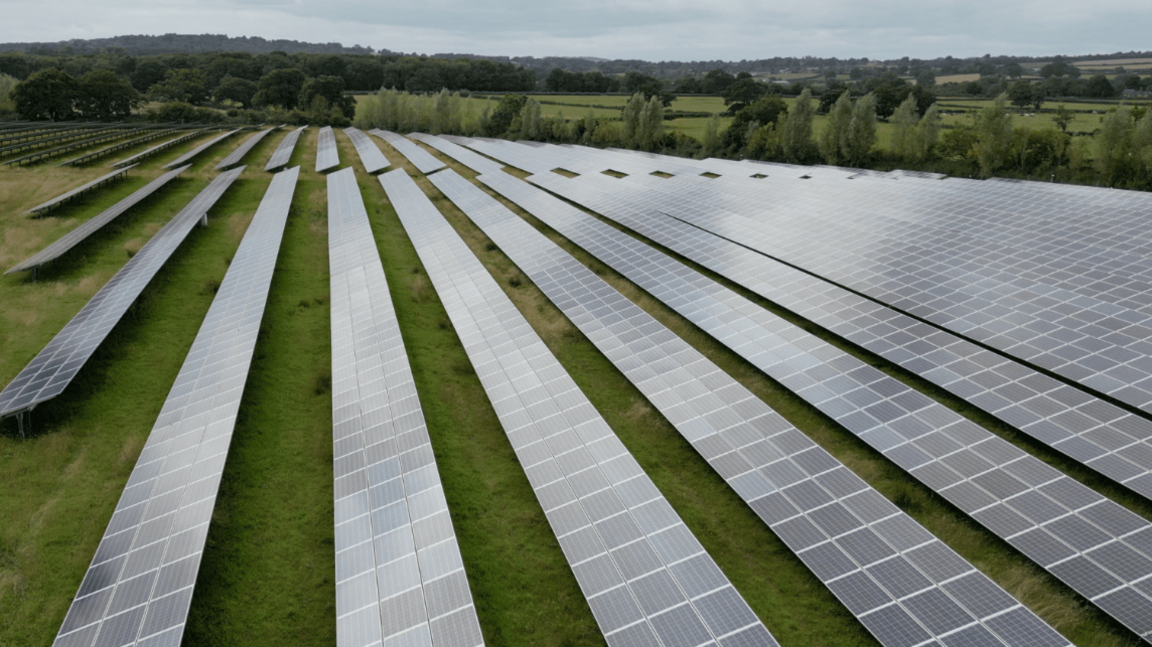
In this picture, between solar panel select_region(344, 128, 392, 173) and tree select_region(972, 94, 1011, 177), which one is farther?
solar panel select_region(344, 128, 392, 173)

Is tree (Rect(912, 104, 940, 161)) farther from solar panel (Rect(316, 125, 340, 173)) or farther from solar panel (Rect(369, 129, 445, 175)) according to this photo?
solar panel (Rect(316, 125, 340, 173))

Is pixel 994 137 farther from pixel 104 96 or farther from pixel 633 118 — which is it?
pixel 104 96

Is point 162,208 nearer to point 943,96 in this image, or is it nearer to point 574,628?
point 574,628

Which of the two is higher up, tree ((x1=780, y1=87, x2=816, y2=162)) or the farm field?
tree ((x1=780, y1=87, x2=816, y2=162))

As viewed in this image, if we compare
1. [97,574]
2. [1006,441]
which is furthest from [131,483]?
[1006,441]

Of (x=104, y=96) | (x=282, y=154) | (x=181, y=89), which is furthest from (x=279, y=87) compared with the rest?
(x=282, y=154)

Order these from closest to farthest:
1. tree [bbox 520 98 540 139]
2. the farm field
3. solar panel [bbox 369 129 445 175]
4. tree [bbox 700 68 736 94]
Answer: the farm field < solar panel [bbox 369 129 445 175] < tree [bbox 520 98 540 139] < tree [bbox 700 68 736 94]

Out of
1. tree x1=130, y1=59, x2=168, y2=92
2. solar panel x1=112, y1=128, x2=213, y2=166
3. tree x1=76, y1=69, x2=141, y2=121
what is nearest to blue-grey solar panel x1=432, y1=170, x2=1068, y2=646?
solar panel x1=112, y1=128, x2=213, y2=166

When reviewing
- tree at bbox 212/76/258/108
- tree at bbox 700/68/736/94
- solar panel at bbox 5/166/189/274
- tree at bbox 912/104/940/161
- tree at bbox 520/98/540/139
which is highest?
tree at bbox 700/68/736/94
